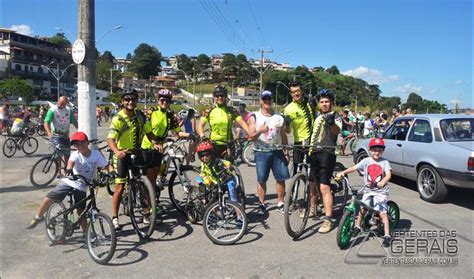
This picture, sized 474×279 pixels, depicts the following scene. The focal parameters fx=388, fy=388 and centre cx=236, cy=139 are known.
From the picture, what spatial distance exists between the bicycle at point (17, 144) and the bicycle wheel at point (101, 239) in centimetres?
1031

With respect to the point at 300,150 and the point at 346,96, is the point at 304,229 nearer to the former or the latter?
the point at 300,150

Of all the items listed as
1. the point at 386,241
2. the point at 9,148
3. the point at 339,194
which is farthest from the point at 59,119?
the point at 386,241

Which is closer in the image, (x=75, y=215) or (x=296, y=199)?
(x=75, y=215)

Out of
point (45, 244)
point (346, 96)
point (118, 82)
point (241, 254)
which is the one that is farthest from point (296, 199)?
point (346, 96)

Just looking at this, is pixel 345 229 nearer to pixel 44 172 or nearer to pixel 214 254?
pixel 214 254

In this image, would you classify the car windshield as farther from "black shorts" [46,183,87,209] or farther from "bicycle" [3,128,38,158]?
"bicycle" [3,128,38,158]

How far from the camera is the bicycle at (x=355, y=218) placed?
15.7 feet

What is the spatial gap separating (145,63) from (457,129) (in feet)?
469

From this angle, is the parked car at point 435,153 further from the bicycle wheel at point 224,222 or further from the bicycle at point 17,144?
the bicycle at point 17,144

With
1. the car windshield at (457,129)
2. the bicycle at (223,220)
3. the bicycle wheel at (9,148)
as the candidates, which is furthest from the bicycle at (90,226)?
the bicycle wheel at (9,148)

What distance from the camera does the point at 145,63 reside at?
142 metres

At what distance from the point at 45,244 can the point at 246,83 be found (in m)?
144

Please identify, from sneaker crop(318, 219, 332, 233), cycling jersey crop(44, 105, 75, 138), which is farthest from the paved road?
cycling jersey crop(44, 105, 75, 138)

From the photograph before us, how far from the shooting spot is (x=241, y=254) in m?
4.68
